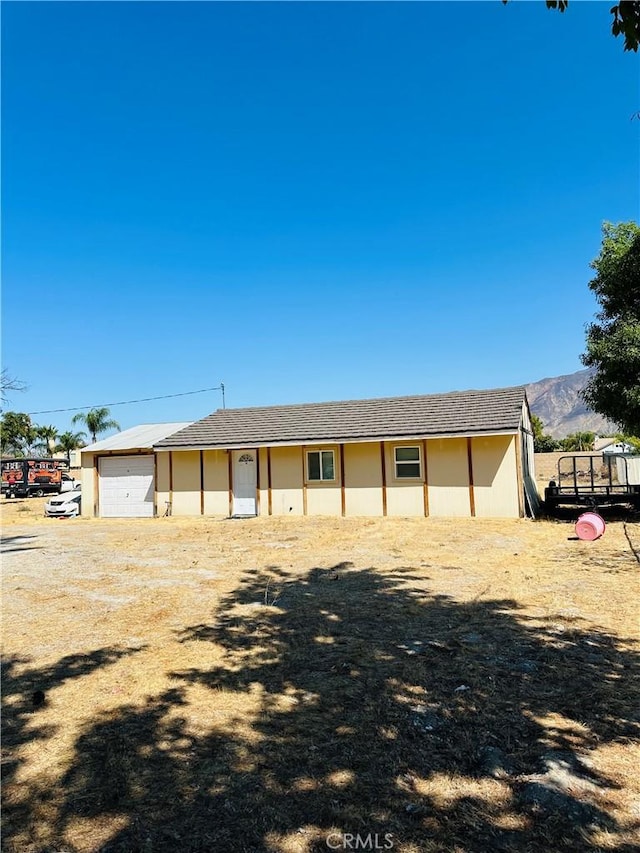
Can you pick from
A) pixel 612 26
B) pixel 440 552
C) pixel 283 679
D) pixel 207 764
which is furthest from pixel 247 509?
pixel 612 26

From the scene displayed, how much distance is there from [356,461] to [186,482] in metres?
7.28

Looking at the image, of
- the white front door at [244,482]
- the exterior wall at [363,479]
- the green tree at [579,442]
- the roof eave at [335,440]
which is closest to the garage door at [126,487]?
the roof eave at [335,440]

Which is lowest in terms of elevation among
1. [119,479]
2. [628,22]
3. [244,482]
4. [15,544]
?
[15,544]

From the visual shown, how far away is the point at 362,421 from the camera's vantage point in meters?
19.5

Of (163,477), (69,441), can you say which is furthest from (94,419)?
(163,477)

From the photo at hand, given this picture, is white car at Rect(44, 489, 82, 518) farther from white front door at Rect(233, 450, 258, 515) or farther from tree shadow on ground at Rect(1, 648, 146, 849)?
tree shadow on ground at Rect(1, 648, 146, 849)

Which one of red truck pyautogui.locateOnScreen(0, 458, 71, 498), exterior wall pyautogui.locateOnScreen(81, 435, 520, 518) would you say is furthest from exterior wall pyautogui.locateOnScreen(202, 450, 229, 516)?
red truck pyautogui.locateOnScreen(0, 458, 71, 498)

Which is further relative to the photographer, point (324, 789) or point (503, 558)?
point (503, 558)

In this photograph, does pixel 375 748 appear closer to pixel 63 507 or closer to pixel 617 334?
pixel 617 334

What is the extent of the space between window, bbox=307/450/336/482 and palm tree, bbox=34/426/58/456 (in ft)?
167

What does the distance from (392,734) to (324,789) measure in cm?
78

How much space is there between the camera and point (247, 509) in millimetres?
19984

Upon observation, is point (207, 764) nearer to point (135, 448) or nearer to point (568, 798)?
point (568, 798)

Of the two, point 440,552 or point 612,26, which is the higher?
point 612,26
